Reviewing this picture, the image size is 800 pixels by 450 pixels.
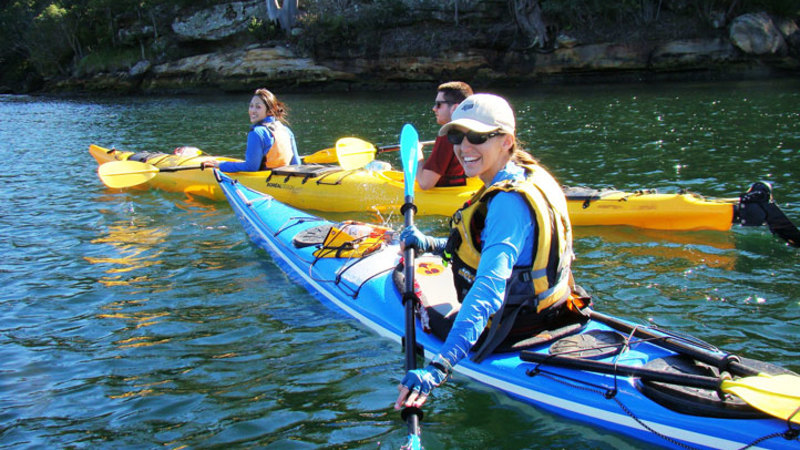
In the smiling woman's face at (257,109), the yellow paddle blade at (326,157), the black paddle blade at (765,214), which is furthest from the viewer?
the yellow paddle blade at (326,157)

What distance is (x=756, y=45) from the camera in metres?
22.6

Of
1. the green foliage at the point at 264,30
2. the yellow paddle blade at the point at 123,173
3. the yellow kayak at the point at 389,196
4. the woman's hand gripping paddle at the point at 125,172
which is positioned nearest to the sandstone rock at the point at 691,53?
the green foliage at the point at 264,30

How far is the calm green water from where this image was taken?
3.33 meters

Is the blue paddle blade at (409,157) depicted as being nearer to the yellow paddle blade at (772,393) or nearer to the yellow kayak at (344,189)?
the yellow kayak at (344,189)

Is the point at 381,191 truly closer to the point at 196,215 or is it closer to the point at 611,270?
the point at 196,215

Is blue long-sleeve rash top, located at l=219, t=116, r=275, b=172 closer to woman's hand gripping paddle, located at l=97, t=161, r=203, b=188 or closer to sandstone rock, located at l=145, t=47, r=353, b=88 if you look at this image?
woman's hand gripping paddle, located at l=97, t=161, r=203, b=188

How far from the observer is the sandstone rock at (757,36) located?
22.5m

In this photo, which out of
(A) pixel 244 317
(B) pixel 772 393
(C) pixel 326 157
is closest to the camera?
(B) pixel 772 393

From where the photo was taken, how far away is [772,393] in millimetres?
2365

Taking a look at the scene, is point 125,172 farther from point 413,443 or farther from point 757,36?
point 757,36

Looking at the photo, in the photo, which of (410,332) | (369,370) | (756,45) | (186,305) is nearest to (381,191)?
(186,305)

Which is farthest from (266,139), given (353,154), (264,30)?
(264,30)

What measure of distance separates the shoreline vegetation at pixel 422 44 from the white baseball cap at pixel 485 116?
79.0 feet

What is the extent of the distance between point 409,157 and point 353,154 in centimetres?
338
